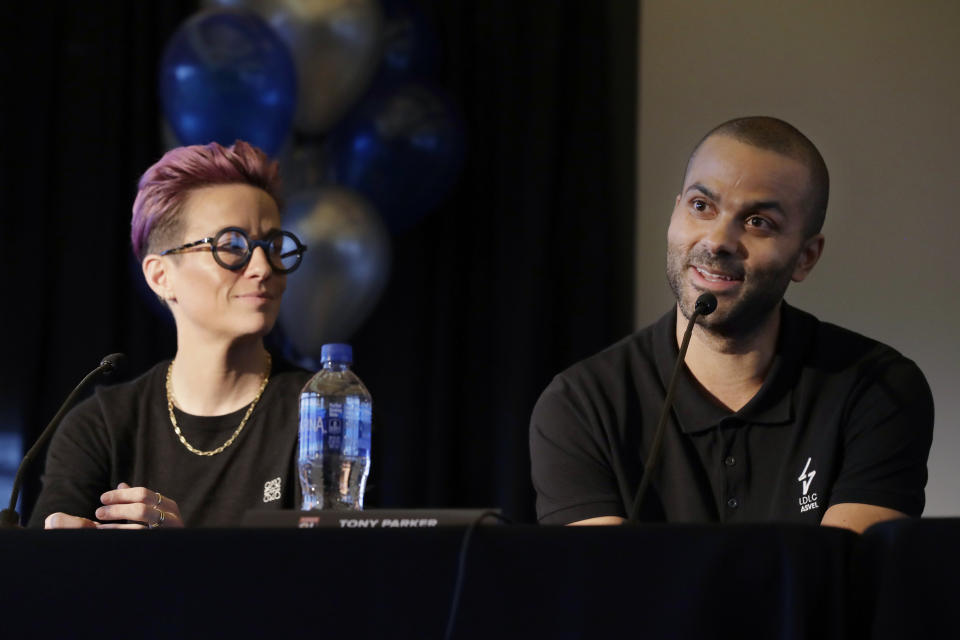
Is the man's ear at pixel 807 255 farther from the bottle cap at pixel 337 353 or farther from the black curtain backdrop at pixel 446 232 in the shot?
the black curtain backdrop at pixel 446 232

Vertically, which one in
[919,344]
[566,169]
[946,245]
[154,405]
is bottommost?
[154,405]

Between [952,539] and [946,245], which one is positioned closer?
[952,539]

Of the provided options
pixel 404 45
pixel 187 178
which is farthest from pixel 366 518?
pixel 404 45

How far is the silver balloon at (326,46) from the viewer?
9.07 ft

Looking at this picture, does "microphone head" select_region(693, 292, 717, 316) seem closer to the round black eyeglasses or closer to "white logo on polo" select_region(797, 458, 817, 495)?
"white logo on polo" select_region(797, 458, 817, 495)

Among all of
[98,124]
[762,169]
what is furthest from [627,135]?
[762,169]

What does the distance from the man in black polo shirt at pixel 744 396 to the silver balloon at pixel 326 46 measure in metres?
1.17

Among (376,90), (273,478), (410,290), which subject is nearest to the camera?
(273,478)

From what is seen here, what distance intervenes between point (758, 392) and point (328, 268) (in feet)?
3.96

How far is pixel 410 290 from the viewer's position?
11.4 ft

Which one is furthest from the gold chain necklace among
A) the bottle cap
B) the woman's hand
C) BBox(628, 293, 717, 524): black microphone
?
BBox(628, 293, 717, 524): black microphone

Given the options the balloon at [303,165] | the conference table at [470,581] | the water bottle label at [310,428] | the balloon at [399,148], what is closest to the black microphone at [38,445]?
the conference table at [470,581]

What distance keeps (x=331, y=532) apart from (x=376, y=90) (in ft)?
6.73

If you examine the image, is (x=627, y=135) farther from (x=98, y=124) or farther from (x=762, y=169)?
(x=762, y=169)
